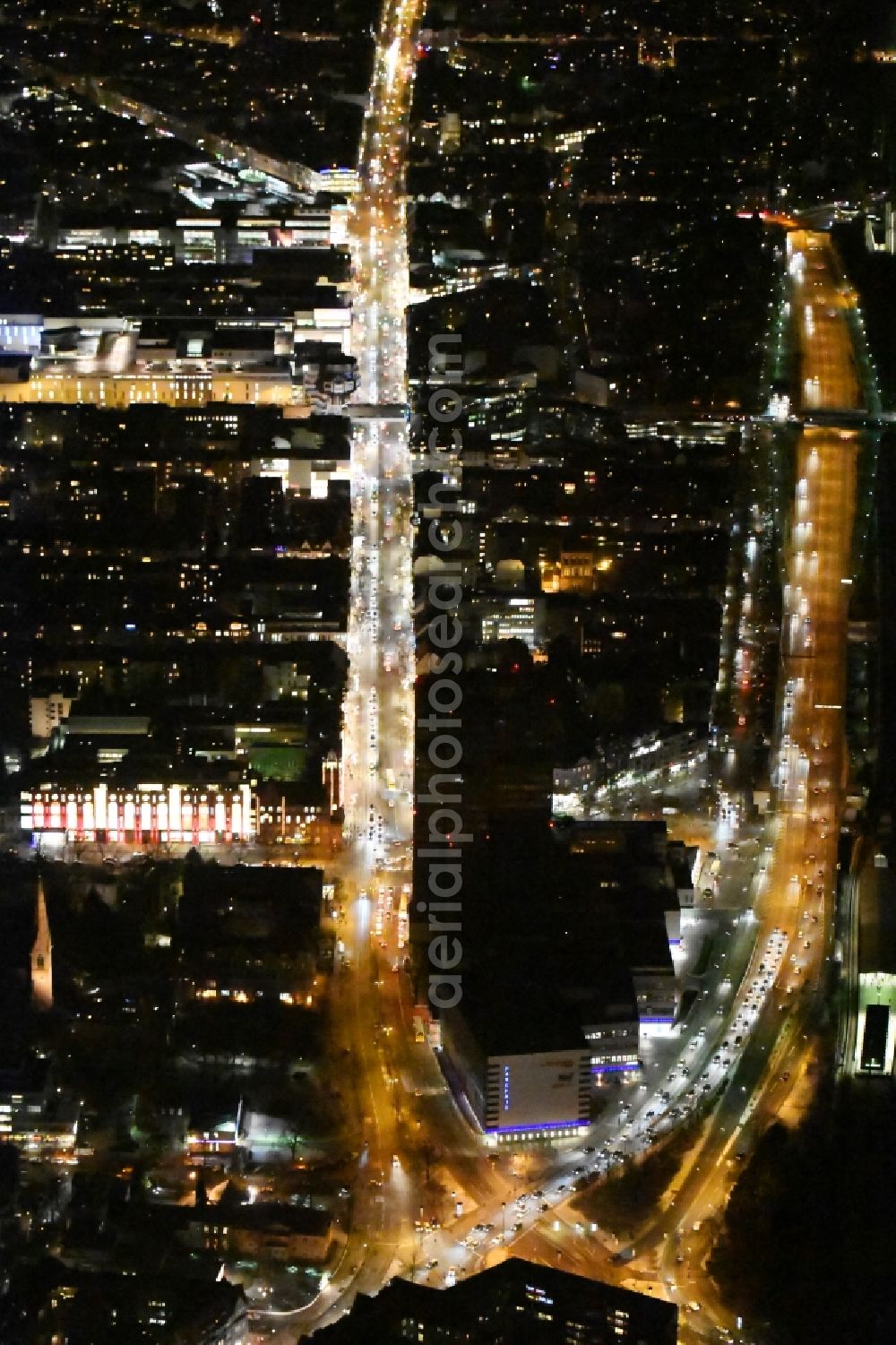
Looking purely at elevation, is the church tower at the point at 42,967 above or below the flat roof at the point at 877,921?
below

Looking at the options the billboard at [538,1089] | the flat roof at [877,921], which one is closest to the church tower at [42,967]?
the billboard at [538,1089]

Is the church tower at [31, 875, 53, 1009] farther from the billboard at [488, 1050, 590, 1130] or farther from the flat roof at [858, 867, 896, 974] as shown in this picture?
the flat roof at [858, 867, 896, 974]

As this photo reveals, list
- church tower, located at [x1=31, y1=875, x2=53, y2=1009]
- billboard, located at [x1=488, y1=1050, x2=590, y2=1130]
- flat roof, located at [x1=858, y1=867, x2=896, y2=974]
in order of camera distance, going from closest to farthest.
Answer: billboard, located at [x1=488, y1=1050, x2=590, y2=1130], flat roof, located at [x1=858, y1=867, x2=896, y2=974], church tower, located at [x1=31, y1=875, x2=53, y2=1009]

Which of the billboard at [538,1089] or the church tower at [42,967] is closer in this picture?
the billboard at [538,1089]

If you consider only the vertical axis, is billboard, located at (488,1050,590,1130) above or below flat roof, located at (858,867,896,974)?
below

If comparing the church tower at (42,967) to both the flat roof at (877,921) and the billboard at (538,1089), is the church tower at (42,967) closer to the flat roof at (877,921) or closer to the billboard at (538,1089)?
the billboard at (538,1089)

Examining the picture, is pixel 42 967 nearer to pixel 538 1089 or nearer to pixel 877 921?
pixel 538 1089

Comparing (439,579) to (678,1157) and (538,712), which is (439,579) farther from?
(678,1157)

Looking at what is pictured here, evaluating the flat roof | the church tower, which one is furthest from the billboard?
the church tower
